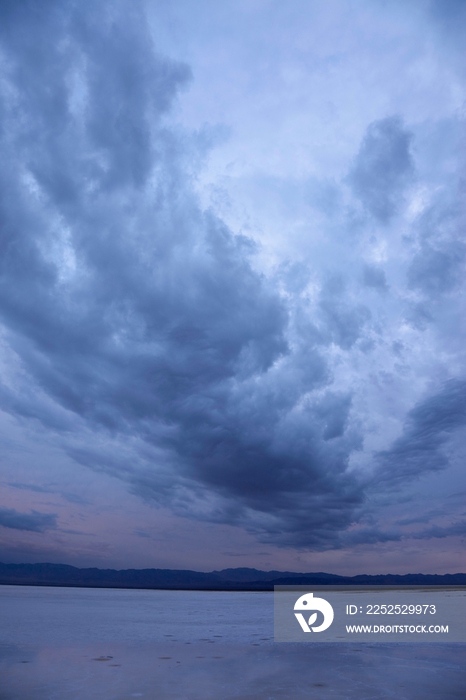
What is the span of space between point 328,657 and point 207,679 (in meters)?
5.88

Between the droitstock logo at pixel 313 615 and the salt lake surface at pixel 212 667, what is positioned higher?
the salt lake surface at pixel 212 667

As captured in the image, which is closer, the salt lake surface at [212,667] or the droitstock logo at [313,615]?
the salt lake surface at [212,667]

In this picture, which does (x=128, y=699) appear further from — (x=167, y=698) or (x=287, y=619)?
(x=287, y=619)

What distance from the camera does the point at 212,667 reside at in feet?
48.0

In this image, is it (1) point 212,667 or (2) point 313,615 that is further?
(2) point 313,615

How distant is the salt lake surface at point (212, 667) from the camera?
38.3 ft

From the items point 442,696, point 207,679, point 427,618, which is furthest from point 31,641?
point 427,618

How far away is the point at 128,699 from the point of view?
1084 cm
